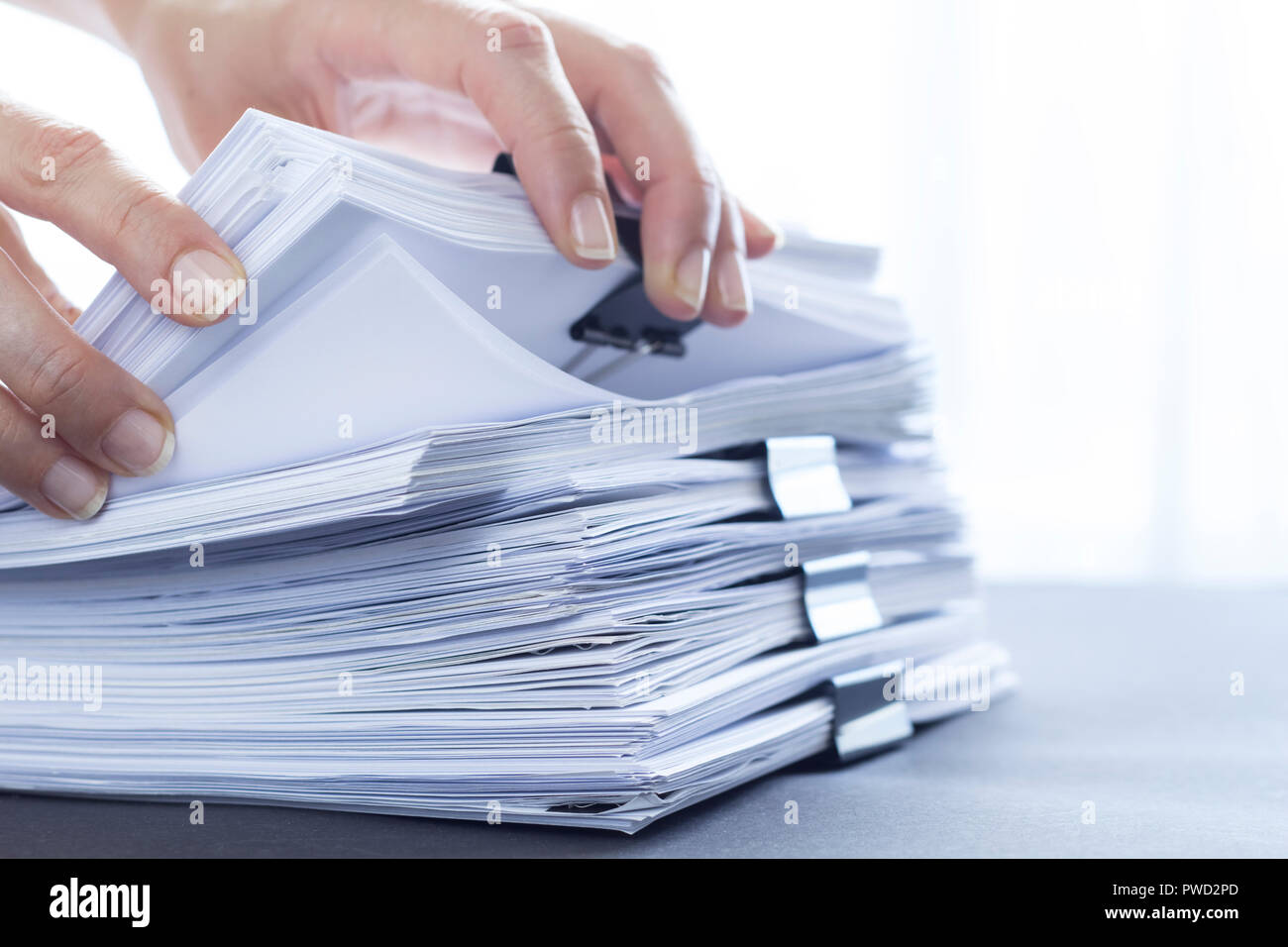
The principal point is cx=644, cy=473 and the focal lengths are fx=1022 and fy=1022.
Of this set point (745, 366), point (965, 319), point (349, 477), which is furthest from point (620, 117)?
point (965, 319)

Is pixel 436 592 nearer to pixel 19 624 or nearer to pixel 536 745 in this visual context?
pixel 536 745

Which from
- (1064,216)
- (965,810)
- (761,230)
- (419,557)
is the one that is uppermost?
(1064,216)

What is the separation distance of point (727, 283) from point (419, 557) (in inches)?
10.1

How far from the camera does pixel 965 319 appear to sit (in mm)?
2420

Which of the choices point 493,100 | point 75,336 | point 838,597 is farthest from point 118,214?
point 838,597

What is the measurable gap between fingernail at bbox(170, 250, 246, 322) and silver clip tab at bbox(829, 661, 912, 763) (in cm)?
37

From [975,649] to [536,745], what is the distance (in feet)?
1.38

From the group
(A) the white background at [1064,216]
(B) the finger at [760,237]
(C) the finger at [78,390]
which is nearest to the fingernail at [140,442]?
(C) the finger at [78,390]

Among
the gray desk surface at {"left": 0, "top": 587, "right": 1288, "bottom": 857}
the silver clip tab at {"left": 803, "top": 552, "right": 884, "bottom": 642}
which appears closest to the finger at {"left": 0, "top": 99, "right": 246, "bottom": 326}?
the gray desk surface at {"left": 0, "top": 587, "right": 1288, "bottom": 857}

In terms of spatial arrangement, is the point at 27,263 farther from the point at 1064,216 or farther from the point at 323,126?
the point at 1064,216

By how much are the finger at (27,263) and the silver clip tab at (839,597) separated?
48 centimetres

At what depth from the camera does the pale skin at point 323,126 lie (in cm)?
49

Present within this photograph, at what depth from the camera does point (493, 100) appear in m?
0.59
